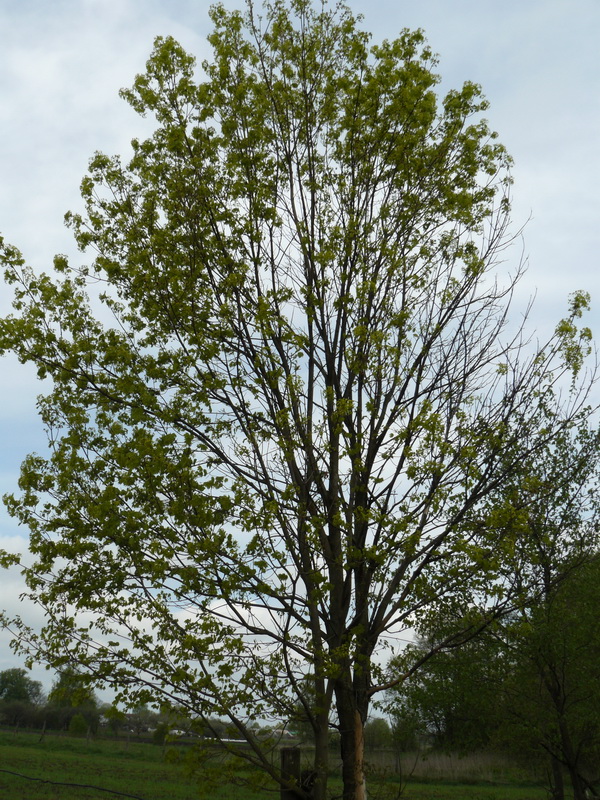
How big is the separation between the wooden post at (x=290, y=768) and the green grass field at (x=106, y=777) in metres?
10.1

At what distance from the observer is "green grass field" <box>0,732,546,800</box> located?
19.0 m

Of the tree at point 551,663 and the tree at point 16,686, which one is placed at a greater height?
the tree at point 551,663

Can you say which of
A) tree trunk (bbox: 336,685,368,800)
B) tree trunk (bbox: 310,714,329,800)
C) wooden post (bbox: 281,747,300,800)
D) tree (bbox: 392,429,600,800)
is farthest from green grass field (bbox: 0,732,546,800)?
wooden post (bbox: 281,747,300,800)

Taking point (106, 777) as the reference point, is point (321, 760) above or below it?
above

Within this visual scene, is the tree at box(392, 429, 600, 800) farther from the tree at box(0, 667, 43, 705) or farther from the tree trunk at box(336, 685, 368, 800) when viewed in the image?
the tree at box(0, 667, 43, 705)

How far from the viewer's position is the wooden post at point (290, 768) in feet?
15.5

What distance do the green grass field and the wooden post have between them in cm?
1008

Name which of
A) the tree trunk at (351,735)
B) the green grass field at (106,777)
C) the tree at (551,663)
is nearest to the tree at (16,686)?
the green grass field at (106,777)

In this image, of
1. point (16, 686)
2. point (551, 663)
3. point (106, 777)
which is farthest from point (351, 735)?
point (16, 686)

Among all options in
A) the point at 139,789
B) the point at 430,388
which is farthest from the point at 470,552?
the point at 139,789

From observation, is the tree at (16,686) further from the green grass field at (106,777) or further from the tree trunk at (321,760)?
the tree trunk at (321,760)

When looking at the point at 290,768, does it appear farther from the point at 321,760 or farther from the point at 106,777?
the point at 106,777

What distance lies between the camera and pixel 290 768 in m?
4.75

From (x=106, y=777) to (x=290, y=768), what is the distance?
21651 mm
